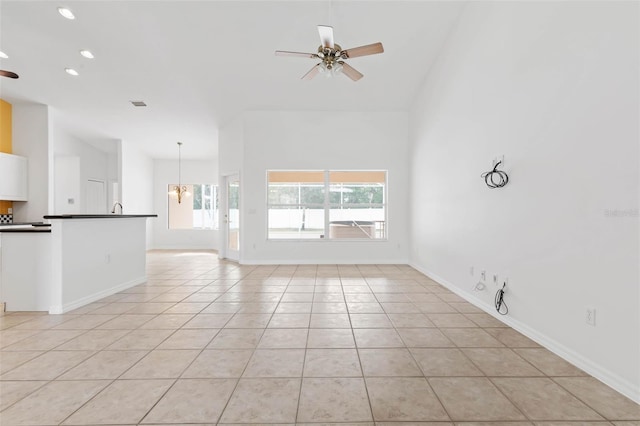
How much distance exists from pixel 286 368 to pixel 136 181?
8191 mm

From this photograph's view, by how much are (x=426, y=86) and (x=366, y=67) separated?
1.15 meters

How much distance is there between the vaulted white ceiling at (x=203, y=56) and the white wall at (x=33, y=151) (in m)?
0.32

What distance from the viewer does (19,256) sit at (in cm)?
342

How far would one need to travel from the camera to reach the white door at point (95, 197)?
818 centimetres

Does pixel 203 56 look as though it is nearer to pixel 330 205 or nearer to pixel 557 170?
pixel 330 205

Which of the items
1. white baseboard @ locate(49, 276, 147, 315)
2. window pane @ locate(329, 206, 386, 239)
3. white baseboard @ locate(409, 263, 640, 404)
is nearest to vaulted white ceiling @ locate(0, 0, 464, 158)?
window pane @ locate(329, 206, 386, 239)

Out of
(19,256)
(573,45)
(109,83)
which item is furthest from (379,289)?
(109,83)

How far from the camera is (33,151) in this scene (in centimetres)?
629

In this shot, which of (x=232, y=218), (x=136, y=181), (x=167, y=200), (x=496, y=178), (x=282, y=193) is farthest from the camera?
(x=167, y=200)

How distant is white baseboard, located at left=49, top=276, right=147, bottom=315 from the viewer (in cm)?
340

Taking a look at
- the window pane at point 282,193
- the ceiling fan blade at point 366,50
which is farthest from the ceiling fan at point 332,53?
the window pane at point 282,193

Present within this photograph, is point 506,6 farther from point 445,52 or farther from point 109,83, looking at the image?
point 109,83

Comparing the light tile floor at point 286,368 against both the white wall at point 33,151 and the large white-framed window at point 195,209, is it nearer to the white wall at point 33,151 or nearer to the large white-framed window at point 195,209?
the white wall at point 33,151

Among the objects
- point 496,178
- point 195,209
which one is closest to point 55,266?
point 496,178
